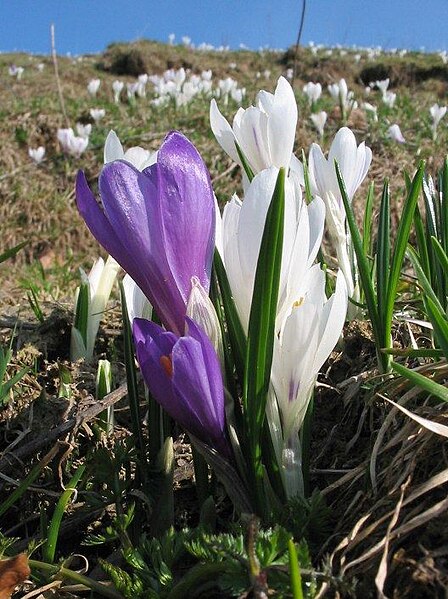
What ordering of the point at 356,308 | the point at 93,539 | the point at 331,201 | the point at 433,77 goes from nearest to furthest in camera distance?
the point at 93,539, the point at 331,201, the point at 356,308, the point at 433,77

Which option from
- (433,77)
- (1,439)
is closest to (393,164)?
(1,439)

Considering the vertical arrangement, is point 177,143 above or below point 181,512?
above

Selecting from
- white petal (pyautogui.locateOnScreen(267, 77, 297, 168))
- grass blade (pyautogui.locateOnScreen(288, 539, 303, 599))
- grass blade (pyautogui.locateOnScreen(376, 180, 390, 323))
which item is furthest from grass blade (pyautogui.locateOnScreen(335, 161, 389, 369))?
grass blade (pyautogui.locateOnScreen(288, 539, 303, 599))

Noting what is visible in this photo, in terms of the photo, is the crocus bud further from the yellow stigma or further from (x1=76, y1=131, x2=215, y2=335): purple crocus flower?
the yellow stigma

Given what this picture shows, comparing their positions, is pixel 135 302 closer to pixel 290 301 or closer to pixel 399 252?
pixel 290 301

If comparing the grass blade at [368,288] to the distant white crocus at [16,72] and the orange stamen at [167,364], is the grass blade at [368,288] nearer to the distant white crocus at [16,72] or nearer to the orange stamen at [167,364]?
the orange stamen at [167,364]

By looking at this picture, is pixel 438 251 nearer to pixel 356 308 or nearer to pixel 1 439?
pixel 356 308

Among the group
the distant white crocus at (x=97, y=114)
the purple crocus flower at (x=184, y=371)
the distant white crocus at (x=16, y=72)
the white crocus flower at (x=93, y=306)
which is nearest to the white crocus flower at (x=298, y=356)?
the purple crocus flower at (x=184, y=371)
